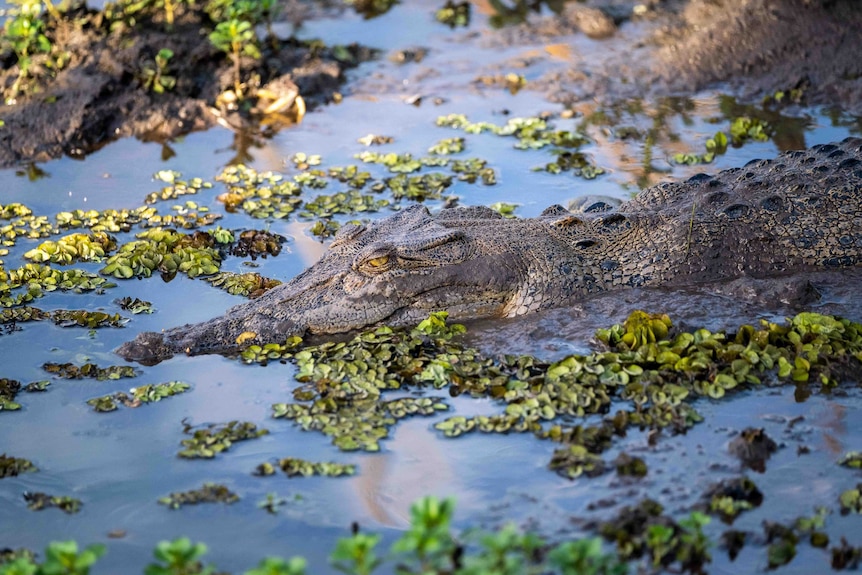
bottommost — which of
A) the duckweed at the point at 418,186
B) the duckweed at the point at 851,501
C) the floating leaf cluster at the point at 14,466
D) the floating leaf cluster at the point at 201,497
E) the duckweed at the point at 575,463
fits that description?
the floating leaf cluster at the point at 14,466

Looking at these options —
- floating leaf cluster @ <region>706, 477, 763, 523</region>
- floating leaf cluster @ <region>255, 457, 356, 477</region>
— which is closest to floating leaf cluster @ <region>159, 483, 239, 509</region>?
floating leaf cluster @ <region>255, 457, 356, 477</region>

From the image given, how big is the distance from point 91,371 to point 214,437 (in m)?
1.09

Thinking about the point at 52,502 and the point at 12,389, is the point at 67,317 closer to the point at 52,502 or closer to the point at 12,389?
the point at 12,389

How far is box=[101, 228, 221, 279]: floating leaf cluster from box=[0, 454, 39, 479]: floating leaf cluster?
2.17 meters

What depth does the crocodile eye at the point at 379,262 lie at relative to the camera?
19.9 feet

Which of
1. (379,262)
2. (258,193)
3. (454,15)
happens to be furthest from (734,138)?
(454,15)

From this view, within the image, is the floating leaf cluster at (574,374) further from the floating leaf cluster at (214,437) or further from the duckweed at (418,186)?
the duckweed at (418,186)

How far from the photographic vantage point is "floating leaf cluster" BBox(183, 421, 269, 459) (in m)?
5.03

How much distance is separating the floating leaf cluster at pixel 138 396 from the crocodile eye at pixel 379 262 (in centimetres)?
127

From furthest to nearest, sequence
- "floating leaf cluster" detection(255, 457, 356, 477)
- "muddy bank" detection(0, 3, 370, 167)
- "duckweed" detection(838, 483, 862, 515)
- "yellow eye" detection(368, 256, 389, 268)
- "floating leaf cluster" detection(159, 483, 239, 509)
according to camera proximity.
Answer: "muddy bank" detection(0, 3, 370, 167) < "yellow eye" detection(368, 256, 389, 268) < "floating leaf cluster" detection(255, 457, 356, 477) < "floating leaf cluster" detection(159, 483, 239, 509) < "duckweed" detection(838, 483, 862, 515)

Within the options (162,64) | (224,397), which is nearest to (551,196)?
(224,397)

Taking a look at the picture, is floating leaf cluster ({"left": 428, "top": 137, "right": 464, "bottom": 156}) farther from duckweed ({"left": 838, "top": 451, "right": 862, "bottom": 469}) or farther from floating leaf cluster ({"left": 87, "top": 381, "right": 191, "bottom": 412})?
duckweed ({"left": 838, "top": 451, "right": 862, "bottom": 469})

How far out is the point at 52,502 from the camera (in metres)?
4.70

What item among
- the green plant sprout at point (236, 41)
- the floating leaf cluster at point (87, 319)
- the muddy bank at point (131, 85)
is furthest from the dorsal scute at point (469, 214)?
the green plant sprout at point (236, 41)
